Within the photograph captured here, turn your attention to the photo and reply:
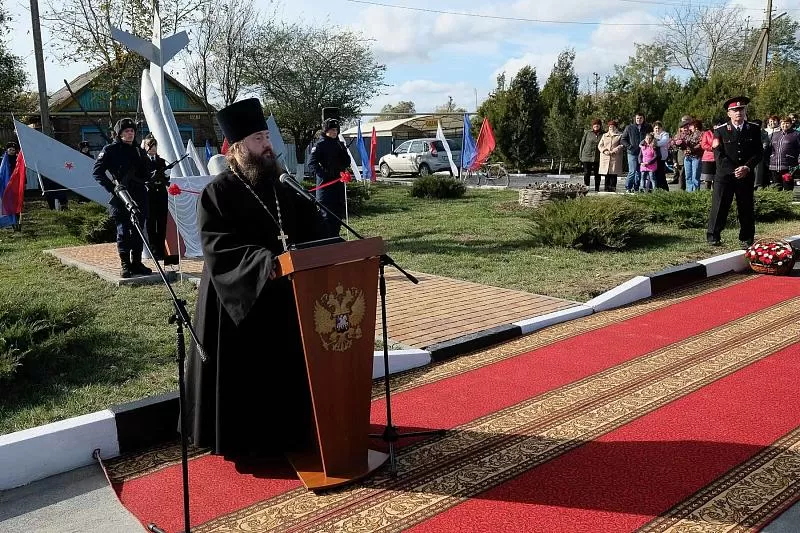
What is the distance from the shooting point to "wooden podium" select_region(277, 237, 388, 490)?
2986 mm

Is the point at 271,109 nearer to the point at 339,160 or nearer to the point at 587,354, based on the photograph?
the point at 339,160

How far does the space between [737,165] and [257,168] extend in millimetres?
7333

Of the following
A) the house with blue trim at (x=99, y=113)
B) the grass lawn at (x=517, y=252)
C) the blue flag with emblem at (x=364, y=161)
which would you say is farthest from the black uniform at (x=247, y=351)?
the house with blue trim at (x=99, y=113)

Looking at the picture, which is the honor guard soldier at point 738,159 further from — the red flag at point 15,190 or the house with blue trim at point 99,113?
the house with blue trim at point 99,113

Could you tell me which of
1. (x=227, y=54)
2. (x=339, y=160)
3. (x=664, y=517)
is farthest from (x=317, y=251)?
(x=227, y=54)

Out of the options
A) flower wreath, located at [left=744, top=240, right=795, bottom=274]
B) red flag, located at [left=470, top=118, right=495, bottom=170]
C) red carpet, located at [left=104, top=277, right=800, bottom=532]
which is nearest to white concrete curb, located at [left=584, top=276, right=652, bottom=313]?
red carpet, located at [left=104, top=277, right=800, bottom=532]

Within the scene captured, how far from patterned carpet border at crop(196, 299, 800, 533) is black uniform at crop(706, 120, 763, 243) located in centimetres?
402

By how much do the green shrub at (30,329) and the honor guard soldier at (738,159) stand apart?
7618mm

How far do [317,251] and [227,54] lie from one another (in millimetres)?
29827

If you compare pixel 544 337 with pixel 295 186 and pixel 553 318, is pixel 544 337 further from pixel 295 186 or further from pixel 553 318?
pixel 295 186

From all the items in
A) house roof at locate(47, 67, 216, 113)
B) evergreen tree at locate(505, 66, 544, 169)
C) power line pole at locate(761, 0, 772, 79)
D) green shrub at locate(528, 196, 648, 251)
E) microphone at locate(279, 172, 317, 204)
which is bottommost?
green shrub at locate(528, 196, 648, 251)

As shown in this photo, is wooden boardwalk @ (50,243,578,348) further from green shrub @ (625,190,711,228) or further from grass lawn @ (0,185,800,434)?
green shrub @ (625,190,711,228)

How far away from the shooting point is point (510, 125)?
2686 centimetres

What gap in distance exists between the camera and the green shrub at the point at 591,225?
9422 millimetres
